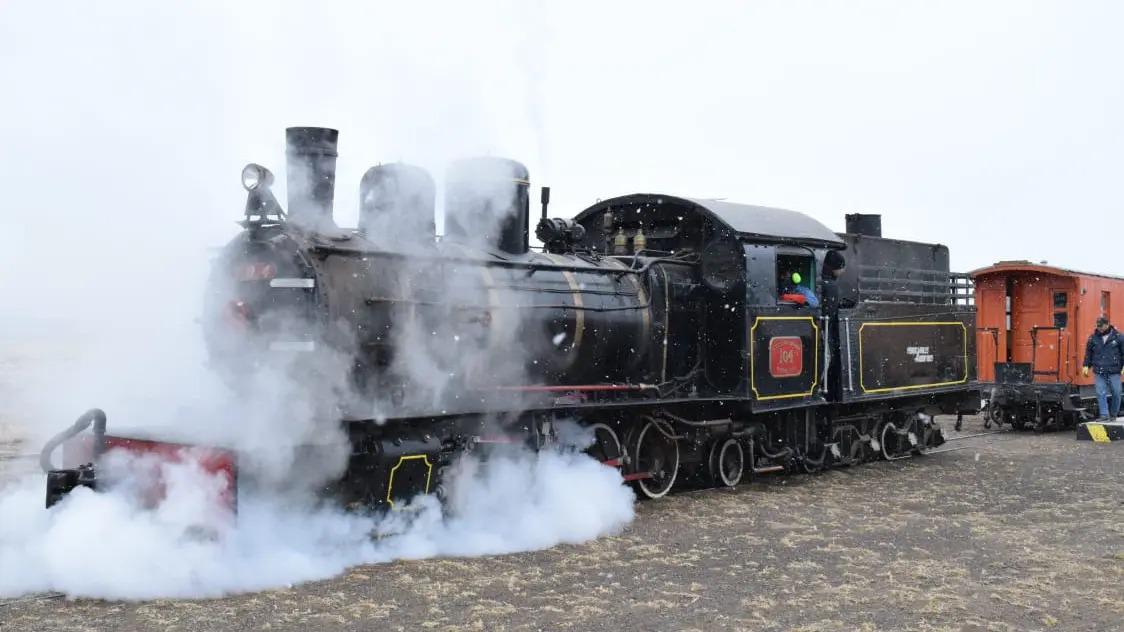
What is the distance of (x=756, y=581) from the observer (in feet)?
22.1

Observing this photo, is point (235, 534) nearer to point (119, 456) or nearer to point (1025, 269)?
point (119, 456)

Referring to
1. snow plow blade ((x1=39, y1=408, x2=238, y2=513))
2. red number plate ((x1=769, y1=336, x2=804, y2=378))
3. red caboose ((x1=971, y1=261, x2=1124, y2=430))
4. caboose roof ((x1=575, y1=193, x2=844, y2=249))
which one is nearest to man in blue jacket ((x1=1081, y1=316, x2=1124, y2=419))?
red caboose ((x1=971, y1=261, x2=1124, y2=430))

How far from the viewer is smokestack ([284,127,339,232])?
743cm

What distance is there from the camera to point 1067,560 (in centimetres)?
732

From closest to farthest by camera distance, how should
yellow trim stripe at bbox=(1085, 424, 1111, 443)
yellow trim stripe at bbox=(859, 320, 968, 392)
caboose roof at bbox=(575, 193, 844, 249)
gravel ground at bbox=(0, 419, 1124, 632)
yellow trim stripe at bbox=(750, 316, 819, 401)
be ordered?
gravel ground at bbox=(0, 419, 1124, 632) → yellow trim stripe at bbox=(750, 316, 819, 401) → caboose roof at bbox=(575, 193, 844, 249) → yellow trim stripe at bbox=(859, 320, 968, 392) → yellow trim stripe at bbox=(1085, 424, 1111, 443)

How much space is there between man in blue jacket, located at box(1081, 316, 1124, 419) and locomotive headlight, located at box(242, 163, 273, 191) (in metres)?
14.2

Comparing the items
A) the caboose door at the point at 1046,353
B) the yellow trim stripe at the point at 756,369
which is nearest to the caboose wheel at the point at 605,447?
the yellow trim stripe at the point at 756,369

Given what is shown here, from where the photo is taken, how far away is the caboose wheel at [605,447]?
9.43 metres

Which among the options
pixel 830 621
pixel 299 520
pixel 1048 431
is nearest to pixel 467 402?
pixel 299 520

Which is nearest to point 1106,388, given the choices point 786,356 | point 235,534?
point 786,356

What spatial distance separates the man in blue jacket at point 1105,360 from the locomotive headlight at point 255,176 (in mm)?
14169

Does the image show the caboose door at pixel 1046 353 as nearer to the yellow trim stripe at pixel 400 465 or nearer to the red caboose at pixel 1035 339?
the red caboose at pixel 1035 339

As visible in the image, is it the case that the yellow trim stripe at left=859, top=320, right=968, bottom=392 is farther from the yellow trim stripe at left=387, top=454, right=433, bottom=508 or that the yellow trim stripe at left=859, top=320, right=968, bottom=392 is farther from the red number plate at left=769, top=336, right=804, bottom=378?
the yellow trim stripe at left=387, top=454, right=433, bottom=508

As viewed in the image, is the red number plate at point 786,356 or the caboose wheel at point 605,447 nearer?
the caboose wheel at point 605,447
